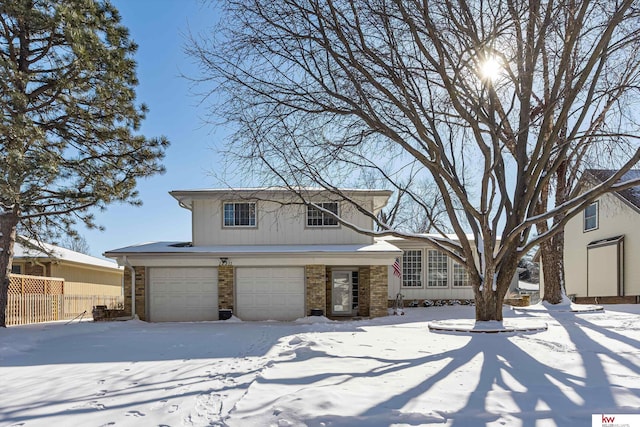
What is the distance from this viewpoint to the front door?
16516 mm

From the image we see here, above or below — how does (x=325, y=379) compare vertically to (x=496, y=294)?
below

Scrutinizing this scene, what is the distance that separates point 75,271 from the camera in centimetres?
2400

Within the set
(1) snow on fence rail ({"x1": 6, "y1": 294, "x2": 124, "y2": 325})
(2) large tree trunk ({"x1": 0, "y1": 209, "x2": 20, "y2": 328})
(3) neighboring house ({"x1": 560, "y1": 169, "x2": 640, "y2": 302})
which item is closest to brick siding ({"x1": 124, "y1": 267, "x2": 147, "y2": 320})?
(1) snow on fence rail ({"x1": 6, "y1": 294, "x2": 124, "y2": 325})

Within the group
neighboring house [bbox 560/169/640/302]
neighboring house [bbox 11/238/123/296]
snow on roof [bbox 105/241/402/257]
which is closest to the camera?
snow on roof [bbox 105/241/402/257]

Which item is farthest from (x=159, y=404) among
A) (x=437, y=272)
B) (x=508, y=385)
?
(x=437, y=272)

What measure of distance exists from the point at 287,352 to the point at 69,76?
9073 millimetres

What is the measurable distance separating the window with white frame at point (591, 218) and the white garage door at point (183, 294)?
Answer: 17.1 m

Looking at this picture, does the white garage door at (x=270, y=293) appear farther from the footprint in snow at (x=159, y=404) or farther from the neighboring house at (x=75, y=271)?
the footprint in snow at (x=159, y=404)

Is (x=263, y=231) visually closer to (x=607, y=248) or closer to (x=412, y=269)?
(x=412, y=269)

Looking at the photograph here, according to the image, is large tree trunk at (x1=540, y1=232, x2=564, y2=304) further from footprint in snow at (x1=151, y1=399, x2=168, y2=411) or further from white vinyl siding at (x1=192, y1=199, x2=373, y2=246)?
footprint in snow at (x1=151, y1=399, x2=168, y2=411)

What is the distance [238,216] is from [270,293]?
3074 mm

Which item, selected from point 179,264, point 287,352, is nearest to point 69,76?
point 179,264

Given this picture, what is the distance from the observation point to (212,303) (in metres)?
15.5

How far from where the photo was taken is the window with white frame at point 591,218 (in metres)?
20.4
